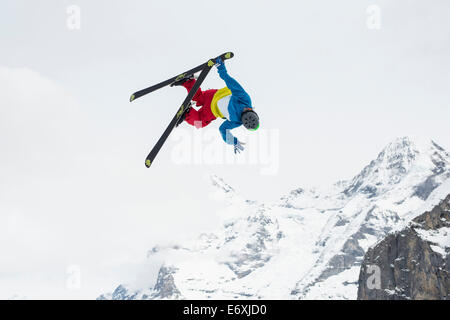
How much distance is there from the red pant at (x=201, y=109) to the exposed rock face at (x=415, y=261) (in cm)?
9341

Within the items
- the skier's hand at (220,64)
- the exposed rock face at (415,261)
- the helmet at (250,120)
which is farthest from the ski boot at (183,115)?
the exposed rock face at (415,261)

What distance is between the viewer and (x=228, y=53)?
427 inches

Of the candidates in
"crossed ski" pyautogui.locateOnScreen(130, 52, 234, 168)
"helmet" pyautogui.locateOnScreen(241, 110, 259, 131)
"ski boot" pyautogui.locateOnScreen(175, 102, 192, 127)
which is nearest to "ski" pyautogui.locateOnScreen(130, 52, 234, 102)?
"crossed ski" pyautogui.locateOnScreen(130, 52, 234, 168)

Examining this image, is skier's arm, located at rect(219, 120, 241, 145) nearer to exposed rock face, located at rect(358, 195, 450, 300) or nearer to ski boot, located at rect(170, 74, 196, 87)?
ski boot, located at rect(170, 74, 196, 87)

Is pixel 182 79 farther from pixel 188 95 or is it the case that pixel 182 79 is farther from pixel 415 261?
pixel 415 261

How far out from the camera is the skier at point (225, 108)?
11023 mm

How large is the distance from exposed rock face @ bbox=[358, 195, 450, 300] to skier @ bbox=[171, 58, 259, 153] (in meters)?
93.2

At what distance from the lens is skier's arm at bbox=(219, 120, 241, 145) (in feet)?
39.3

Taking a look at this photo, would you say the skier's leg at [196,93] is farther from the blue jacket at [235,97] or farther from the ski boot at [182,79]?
the blue jacket at [235,97]

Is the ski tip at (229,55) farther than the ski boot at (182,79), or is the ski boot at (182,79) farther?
the ski boot at (182,79)

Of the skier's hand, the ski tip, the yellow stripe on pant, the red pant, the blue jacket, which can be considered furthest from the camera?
the red pant
